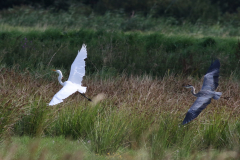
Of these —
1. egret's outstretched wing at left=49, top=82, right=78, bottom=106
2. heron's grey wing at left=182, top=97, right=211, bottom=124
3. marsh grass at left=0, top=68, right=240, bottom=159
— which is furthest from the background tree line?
heron's grey wing at left=182, top=97, right=211, bottom=124

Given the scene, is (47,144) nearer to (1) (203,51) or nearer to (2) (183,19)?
(1) (203,51)

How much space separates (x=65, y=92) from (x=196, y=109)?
1.83m

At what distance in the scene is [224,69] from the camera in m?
12.0

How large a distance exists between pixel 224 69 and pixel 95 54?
4.45 metres

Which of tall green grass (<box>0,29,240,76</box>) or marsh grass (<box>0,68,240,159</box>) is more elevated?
marsh grass (<box>0,68,240,159</box>)

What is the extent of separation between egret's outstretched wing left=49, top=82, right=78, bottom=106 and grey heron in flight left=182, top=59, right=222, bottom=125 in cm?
163

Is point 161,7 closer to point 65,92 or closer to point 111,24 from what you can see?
point 111,24

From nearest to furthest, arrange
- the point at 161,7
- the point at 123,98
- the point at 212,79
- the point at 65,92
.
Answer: the point at 65,92
the point at 212,79
the point at 123,98
the point at 161,7

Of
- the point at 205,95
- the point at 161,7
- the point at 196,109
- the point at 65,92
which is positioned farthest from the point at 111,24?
the point at 196,109

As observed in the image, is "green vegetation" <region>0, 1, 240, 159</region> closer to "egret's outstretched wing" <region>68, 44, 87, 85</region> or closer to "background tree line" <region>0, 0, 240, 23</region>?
"egret's outstretched wing" <region>68, 44, 87, 85</region>

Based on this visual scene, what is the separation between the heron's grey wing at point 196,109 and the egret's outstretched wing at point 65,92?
5.22ft

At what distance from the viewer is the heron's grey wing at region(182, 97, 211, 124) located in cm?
410

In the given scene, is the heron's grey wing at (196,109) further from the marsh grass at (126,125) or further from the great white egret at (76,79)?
the great white egret at (76,79)

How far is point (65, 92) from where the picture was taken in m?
4.96
